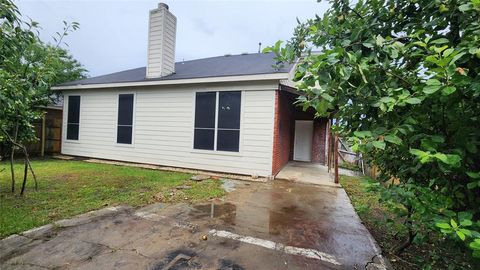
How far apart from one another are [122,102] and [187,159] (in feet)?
12.2

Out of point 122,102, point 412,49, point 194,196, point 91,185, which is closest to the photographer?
point 412,49

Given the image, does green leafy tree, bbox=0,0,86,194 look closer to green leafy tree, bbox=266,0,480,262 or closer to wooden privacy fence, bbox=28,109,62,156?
green leafy tree, bbox=266,0,480,262

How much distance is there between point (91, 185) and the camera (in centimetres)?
568

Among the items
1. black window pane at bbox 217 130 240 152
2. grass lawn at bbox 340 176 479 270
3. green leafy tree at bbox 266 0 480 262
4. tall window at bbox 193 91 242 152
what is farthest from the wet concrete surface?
tall window at bbox 193 91 242 152

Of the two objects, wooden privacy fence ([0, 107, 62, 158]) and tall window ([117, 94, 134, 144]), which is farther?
wooden privacy fence ([0, 107, 62, 158])

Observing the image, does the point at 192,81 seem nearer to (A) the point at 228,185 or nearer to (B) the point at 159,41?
(B) the point at 159,41

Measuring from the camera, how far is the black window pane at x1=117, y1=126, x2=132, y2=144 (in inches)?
365

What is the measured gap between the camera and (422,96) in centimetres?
124

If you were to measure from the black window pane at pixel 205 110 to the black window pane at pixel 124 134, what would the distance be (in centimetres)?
305

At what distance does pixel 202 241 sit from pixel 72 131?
10237mm

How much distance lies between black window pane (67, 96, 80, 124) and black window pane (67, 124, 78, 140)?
0.22 meters

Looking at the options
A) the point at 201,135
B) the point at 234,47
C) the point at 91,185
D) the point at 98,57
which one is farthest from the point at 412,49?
the point at 98,57

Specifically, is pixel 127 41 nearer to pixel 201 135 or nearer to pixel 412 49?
pixel 201 135

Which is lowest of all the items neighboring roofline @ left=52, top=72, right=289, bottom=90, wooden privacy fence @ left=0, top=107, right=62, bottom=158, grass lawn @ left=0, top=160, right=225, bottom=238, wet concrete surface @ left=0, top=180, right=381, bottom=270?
wet concrete surface @ left=0, top=180, right=381, bottom=270
